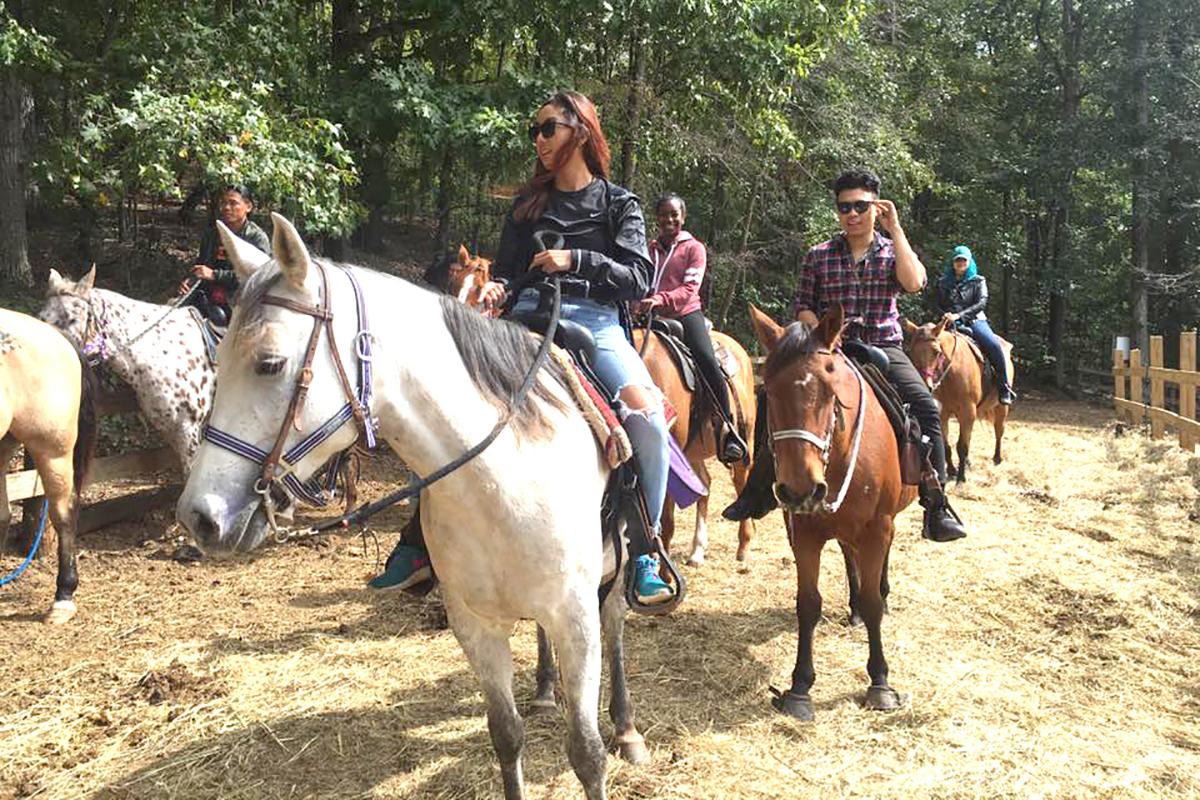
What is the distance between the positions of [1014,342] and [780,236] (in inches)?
368

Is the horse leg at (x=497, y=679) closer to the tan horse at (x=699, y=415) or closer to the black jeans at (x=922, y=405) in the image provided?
the tan horse at (x=699, y=415)

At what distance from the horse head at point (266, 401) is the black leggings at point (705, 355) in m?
4.09

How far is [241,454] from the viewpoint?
1.86 metres

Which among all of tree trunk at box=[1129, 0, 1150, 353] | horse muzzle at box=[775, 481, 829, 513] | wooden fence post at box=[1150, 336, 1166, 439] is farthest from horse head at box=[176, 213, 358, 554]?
tree trunk at box=[1129, 0, 1150, 353]

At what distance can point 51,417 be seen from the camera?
200 inches

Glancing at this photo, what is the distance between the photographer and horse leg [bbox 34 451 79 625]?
16.9ft

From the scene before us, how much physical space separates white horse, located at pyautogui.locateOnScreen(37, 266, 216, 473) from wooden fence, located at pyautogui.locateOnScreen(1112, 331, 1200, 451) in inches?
438

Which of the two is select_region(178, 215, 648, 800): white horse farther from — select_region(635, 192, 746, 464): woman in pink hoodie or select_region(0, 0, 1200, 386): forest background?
select_region(0, 0, 1200, 386): forest background

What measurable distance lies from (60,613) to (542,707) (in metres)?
3.36

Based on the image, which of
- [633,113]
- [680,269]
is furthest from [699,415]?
[633,113]

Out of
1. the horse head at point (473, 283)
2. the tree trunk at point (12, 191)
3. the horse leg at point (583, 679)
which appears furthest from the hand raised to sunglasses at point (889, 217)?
the tree trunk at point (12, 191)

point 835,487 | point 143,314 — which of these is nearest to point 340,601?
point 143,314

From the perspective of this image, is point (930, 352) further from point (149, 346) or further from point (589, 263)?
point (149, 346)

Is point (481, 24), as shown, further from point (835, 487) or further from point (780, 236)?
point (780, 236)
